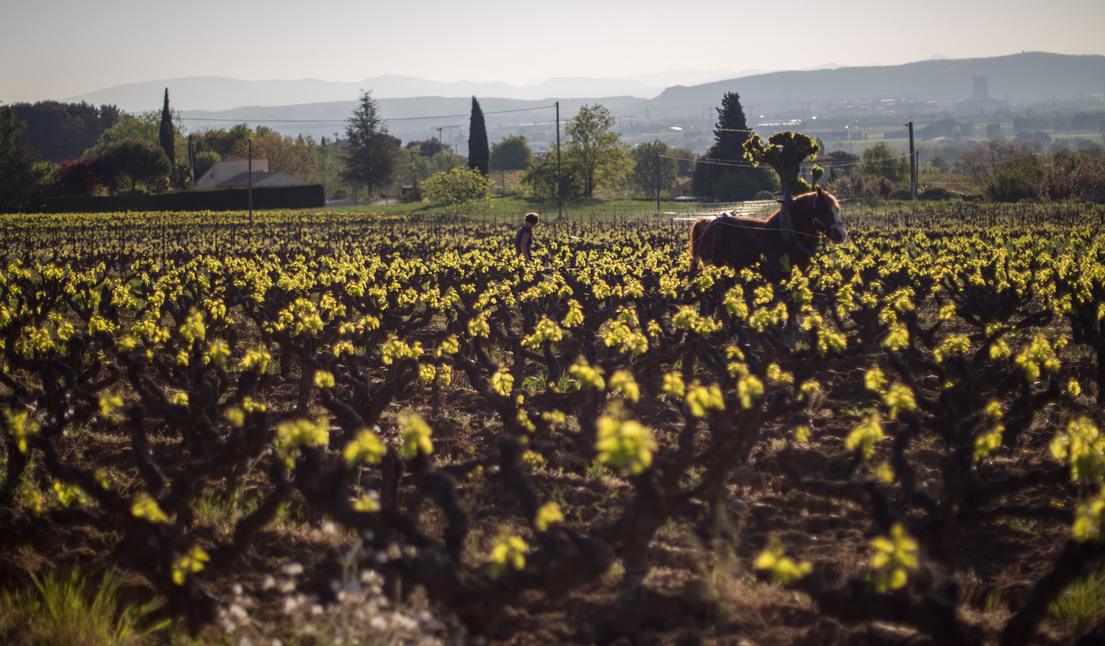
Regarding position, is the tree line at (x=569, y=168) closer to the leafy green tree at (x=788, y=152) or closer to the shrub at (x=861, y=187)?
the shrub at (x=861, y=187)

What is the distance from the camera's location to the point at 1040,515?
4.35m

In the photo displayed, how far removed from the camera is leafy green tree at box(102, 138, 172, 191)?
72188mm

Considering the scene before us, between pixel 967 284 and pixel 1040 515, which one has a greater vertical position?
pixel 967 284

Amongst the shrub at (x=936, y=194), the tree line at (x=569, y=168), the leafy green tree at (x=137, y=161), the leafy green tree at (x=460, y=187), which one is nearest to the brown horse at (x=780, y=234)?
the tree line at (x=569, y=168)

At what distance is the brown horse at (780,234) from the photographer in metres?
12.7

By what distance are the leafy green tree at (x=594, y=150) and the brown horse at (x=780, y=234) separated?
6261cm

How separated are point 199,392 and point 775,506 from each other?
512cm

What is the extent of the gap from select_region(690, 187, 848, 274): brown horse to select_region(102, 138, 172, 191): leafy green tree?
75.8 m

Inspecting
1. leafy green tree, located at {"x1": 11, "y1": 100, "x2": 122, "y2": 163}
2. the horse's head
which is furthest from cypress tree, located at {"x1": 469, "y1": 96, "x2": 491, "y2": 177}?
leafy green tree, located at {"x1": 11, "y1": 100, "x2": 122, "y2": 163}

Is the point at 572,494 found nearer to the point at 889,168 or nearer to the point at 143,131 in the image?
the point at 889,168

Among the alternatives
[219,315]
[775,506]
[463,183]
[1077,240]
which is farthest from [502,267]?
[463,183]

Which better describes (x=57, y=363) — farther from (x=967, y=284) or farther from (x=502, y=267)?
(x=967, y=284)

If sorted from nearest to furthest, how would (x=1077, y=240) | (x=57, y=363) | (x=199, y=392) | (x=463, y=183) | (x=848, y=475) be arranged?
(x=848, y=475), (x=199, y=392), (x=57, y=363), (x=1077, y=240), (x=463, y=183)

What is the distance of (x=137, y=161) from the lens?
72.6 m
